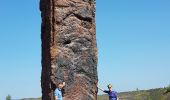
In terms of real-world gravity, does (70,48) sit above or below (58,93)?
above

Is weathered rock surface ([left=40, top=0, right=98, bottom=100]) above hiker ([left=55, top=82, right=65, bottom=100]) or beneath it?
above

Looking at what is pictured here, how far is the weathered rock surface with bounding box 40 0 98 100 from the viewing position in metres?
13.3

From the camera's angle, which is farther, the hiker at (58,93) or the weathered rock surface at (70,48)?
the weathered rock surface at (70,48)

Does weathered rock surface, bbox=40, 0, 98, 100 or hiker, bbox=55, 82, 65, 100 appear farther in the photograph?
weathered rock surface, bbox=40, 0, 98, 100

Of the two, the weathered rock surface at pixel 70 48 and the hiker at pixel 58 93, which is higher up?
the weathered rock surface at pixel 70 48

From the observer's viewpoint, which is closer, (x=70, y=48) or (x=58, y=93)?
(x=58, y=93)

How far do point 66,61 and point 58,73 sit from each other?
1.60ft

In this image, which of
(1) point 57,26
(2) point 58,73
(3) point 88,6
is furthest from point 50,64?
(3) point 88,6

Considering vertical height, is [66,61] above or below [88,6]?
below

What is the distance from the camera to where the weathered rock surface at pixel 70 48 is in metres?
13.3

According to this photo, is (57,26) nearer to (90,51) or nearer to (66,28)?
(66,28)

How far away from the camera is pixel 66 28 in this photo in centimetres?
1361

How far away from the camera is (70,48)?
1366cm

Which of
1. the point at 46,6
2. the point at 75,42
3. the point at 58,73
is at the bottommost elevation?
the point at 58,73
